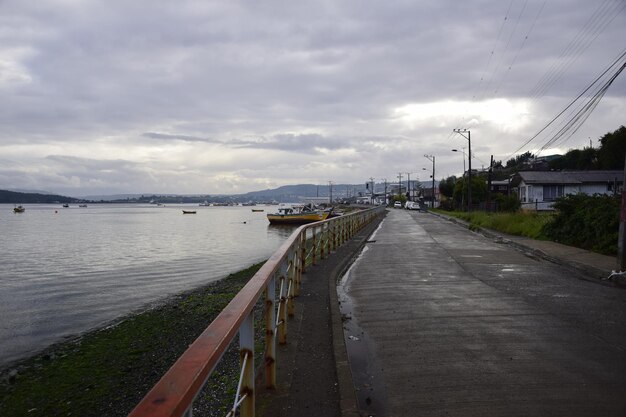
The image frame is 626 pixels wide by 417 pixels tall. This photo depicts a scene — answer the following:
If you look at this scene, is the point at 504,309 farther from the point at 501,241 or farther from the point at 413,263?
the point at 501,241

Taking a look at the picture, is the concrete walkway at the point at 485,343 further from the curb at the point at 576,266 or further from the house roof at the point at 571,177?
the house roof at the point at 571,177

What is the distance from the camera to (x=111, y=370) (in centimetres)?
803

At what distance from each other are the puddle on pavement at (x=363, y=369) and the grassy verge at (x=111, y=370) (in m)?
1.36

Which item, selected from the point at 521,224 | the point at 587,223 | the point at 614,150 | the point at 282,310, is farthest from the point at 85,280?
the point at 614,150

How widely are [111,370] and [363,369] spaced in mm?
4639

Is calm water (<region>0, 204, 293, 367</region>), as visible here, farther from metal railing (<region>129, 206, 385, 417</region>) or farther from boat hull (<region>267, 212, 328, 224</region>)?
boat hull (<region>267, 212, 328, 224</region>)

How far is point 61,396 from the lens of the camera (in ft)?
23.5

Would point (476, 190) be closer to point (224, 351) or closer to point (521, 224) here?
point (521, 224)

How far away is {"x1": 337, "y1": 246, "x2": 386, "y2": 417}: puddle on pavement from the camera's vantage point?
445 centimetres

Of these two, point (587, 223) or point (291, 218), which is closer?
point (587, 223)

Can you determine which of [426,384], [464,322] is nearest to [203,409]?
[426,384]

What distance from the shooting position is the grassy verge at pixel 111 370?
Result: 256 inches

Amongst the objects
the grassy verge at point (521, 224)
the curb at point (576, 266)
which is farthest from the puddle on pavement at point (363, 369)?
the grassy verge at point (521, 224)

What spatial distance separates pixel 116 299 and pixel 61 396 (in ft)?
29.4
